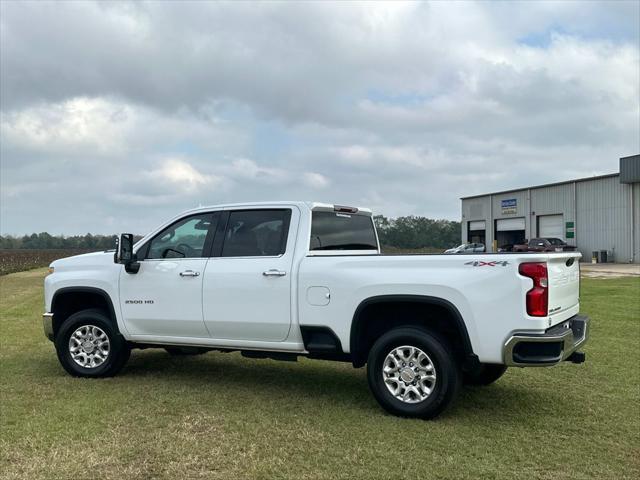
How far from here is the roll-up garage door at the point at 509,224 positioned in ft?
168

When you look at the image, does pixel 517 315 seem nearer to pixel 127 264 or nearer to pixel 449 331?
pixel 449 331

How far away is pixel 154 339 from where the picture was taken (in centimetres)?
653

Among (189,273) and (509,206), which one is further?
(509,206)

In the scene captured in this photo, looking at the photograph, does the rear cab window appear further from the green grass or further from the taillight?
the taillight

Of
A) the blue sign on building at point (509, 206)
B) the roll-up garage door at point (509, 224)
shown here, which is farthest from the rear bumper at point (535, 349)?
the blue sign on building at point (509, 206)

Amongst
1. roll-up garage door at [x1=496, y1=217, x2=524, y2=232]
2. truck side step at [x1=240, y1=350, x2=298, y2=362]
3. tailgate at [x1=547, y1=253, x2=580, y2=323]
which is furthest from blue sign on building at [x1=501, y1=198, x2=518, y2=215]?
truck side step at [x1=240, y1=350, x2=298, y2=362]

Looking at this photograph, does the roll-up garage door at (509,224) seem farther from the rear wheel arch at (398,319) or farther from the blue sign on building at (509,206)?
the rear wheel arch at (398,319)

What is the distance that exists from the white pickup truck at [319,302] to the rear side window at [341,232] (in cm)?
2

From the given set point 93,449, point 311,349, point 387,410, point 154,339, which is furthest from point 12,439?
point 387,410

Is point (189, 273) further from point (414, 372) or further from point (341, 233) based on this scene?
point (414, 372)

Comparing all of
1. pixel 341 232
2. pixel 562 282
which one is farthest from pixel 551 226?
pixel 562 282

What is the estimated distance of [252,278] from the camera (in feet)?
19.3

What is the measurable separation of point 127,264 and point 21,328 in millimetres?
5585

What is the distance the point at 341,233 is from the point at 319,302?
117 cm
